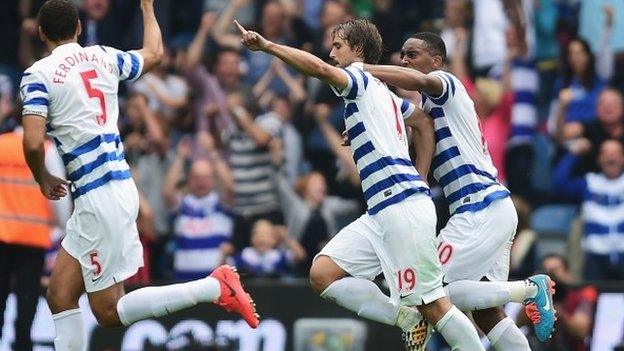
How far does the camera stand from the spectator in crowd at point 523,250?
52.9 ft

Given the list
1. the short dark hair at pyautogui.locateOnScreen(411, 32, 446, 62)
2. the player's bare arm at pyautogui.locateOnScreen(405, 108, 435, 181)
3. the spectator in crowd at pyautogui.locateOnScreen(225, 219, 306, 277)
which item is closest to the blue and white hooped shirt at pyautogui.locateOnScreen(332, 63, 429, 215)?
the player's bare arm at pyautogui.locateOnScreen(405, 108, 435, 181)

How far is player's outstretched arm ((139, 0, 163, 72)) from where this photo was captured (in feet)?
38.0

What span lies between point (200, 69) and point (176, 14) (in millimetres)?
1493

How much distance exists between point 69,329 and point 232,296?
113cm

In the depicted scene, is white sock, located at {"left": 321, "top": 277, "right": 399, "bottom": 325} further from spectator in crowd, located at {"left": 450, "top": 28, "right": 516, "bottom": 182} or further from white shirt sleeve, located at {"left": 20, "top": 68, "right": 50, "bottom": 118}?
spectator in crowd, located at {"left": 450, "top": 28, "right": 516, "bottom": 182}

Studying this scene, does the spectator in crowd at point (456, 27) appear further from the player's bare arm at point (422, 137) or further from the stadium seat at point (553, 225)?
the player's bare arm at point (422, 137)

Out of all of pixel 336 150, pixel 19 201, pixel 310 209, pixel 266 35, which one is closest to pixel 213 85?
pixel 266 35

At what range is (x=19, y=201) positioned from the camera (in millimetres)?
13719

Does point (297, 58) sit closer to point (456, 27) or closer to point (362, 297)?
point (362, 297)

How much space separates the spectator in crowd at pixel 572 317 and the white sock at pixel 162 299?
4.17 m

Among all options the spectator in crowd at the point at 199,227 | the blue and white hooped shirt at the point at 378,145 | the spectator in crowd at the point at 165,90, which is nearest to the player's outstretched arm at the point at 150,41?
the blue and white hooped shirt at the point at 378,145

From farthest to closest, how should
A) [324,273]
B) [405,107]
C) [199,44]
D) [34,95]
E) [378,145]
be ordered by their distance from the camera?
[199,44]
[324,273]
[405,107]
[378,145]
[34,95]

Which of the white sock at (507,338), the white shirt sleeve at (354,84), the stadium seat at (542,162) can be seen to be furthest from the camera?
the stadium seat at (542,162)

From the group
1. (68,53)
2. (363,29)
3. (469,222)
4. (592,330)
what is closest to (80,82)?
(68,53)
